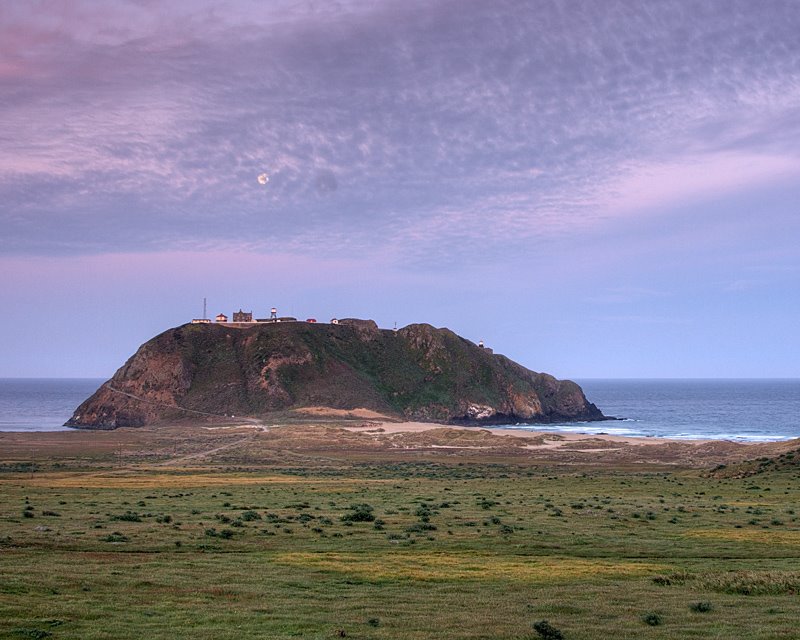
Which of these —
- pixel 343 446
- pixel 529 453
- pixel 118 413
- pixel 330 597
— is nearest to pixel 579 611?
pixel 330 597

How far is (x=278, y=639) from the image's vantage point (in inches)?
698

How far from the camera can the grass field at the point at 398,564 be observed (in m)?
19.3

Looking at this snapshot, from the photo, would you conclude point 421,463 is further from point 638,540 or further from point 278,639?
point 278,639

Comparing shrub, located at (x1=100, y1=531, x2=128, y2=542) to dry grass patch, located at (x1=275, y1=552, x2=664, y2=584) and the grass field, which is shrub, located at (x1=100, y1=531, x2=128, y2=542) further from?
dry grass patch, located at (x1=275, y1=552, x2=664, y2=584)

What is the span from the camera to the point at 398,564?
27.5m

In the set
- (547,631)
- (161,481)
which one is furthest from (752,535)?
(161,481)

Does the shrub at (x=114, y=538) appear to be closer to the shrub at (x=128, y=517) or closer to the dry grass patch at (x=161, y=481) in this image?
the shrub at (x=128, y=517)

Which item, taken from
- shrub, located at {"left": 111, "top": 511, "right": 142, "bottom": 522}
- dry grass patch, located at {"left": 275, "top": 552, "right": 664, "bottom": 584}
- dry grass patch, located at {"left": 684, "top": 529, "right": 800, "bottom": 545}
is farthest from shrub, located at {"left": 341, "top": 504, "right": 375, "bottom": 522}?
dry grass patch, located at {"left": 684, "top": 529, "right": 800, "bottom": 545}

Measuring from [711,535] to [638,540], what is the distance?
12.4 ft

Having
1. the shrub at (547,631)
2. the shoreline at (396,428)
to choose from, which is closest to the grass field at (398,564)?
the shrub at (547,631)

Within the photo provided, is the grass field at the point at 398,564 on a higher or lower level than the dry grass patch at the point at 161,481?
higher

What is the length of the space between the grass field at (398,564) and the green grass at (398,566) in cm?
9

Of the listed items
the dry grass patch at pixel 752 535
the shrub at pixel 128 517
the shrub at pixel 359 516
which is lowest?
the dry grass patch at pixel 752 535

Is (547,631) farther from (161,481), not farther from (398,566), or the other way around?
(161,481)
